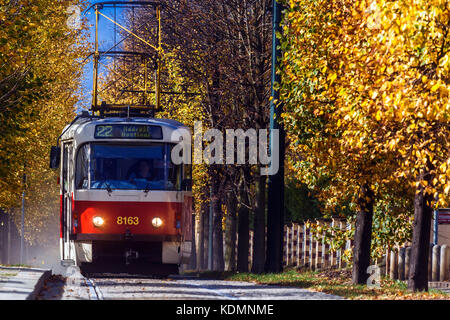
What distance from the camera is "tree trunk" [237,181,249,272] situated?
3012 centimetres

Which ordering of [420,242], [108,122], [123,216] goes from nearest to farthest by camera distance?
[420,242]
[123,216]
[108,122]

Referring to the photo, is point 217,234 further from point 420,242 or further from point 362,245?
point 420,242

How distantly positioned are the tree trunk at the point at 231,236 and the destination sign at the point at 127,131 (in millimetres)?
13416

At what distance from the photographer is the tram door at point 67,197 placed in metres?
19.4

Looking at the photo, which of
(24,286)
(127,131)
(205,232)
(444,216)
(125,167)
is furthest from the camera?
(205,232)

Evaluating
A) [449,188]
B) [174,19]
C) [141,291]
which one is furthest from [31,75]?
[449,188]

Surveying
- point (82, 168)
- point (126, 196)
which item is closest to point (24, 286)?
point (126, 196)

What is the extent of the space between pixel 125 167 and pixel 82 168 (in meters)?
0.83

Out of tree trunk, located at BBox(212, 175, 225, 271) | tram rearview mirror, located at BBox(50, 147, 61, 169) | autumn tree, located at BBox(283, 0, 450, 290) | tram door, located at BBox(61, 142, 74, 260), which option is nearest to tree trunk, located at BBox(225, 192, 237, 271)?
tree trunk, located at BBox(212, 175, 225, 271)

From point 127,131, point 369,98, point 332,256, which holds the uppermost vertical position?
point 369,98

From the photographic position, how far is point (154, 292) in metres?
16.2

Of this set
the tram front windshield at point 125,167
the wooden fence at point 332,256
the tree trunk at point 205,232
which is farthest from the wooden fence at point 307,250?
the tram front windshield at point 125,167

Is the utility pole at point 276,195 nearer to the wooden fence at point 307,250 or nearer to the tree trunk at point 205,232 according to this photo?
the wooden fence at point 307,250
